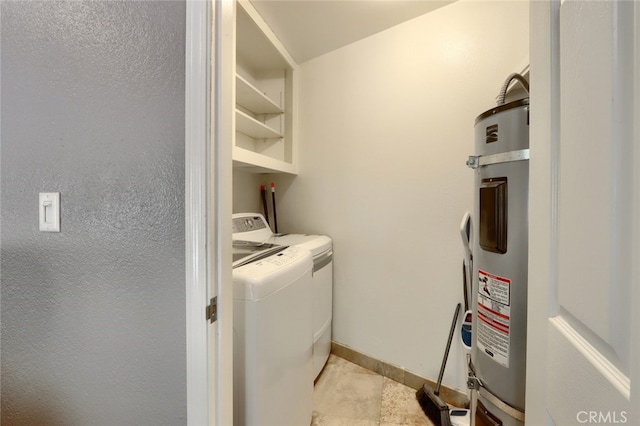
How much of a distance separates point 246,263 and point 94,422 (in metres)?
0.66

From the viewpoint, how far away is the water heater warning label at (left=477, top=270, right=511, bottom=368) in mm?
1005

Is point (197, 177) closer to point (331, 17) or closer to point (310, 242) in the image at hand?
point (310, 242)

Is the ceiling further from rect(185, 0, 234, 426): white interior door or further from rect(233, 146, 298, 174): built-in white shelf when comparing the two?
rect(185, 0, 234, 426): white interior door

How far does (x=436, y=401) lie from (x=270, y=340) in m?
1.16

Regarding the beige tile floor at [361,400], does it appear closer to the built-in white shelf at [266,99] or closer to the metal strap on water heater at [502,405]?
the metal strap on water heater at [502,405]

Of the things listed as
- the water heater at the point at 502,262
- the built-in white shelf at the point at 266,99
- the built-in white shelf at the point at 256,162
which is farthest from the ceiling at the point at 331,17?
the water heater at the point at 502,262

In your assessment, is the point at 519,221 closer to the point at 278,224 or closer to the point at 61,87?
the point at 61,87

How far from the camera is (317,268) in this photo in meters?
1.81

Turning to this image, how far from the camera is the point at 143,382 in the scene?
2.58ft

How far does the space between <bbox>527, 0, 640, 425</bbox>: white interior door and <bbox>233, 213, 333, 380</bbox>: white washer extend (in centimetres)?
124

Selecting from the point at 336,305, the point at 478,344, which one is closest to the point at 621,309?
the point at 478,344

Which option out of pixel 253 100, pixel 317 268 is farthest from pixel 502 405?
pixel 253 100

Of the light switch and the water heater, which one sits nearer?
the light switch

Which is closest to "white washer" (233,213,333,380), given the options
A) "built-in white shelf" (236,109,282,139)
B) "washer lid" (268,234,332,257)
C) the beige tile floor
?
"washer lid" (268,234,332,257)
